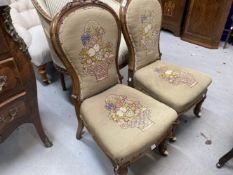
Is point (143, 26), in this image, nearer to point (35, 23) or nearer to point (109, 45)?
point (109, 45)

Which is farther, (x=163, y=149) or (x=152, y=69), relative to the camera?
(x=152, y=69)

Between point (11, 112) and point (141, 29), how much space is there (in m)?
0.95

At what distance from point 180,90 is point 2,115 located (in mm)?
1058

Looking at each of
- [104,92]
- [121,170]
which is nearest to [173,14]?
[104,92]

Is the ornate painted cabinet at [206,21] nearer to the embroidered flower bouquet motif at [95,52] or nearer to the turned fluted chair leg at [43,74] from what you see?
the embroidered flower bouquet motif at [95,52]

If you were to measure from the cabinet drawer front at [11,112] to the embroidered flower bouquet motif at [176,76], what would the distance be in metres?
0.93

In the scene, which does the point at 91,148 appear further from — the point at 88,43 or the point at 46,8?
the point at 46,8

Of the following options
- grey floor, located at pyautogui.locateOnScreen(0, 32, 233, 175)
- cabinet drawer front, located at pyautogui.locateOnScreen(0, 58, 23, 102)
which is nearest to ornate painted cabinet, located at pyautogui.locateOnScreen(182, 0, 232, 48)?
grey floor, located at pyautogui.locateOnScreen(0, 32, 233, 175)

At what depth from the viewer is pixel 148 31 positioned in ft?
4.53

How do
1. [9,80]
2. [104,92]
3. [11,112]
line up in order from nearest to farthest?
[9,80] → [11,112] → [104,92]

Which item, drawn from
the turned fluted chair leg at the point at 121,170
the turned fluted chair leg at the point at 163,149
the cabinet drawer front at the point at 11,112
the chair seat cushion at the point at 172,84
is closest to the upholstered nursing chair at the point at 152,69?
the chair seat cushion at the point at 172,84

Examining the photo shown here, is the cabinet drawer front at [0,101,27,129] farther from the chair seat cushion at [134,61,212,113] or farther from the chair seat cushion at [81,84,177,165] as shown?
the chair seat cushion at [134,61,212,113]

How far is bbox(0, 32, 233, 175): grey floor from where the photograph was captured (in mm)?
1259

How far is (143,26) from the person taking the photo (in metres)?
1.34
